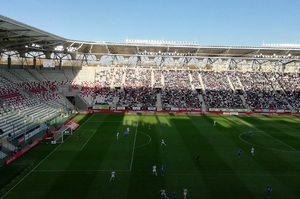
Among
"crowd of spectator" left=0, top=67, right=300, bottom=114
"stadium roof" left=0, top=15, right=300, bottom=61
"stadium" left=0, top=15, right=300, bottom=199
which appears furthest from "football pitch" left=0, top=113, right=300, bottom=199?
"stadium roof" left=0, top=15, right=300, bottom=61

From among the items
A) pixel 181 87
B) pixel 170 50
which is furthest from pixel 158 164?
pixel 170 50

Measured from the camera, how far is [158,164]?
80.2ft

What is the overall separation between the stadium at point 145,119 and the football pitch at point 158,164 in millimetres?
100

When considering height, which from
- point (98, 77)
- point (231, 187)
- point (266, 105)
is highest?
point (98, 77)

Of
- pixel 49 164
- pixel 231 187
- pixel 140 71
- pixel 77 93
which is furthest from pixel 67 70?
pixel 231 187

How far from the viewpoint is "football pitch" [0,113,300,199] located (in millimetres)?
19344

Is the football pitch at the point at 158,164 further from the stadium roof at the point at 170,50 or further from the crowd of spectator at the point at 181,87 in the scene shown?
the stadium roof at the point at 170,50

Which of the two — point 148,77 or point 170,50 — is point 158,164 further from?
point 170,50

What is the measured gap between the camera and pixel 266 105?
5700 centimetres

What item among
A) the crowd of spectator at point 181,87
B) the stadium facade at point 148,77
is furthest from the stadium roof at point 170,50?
the crowd of spectator at point 181,87

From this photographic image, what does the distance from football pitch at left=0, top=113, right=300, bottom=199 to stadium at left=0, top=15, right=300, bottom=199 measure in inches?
3.9

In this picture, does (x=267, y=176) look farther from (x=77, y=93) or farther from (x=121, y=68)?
(x=121, y=68)

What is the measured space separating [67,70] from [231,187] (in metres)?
54.0

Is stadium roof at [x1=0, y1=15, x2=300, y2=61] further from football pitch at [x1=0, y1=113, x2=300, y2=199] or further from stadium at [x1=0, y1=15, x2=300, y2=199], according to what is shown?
football pitch at [x1=0, y1=113, x2=300, y2=199]
